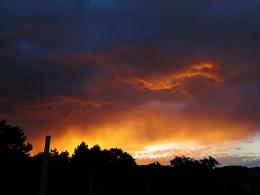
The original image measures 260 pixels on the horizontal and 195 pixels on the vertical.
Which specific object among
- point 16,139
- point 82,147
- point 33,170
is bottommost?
point 33,170

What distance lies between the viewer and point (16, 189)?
5559 centimetres

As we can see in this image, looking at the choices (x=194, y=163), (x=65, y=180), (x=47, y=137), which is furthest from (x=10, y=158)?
(x=194, y=163)

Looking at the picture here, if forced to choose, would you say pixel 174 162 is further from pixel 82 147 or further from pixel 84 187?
pixel 84 187

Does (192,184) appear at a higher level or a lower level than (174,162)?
lower

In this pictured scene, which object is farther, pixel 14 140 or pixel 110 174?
pixel 110 174

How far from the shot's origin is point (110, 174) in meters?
102

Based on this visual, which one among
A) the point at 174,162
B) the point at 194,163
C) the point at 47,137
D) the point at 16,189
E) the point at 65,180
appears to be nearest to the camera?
the point at 47,137

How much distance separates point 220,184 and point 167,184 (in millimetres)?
17470

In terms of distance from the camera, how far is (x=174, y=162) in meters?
129

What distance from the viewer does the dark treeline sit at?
69812 millimetres

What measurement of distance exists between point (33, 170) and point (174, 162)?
7295 cm

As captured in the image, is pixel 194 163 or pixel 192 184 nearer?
pixel 192 184

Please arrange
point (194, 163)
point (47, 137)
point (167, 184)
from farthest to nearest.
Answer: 1. point (194, 163)
2. point (167, 184)
3. point (47, 137)

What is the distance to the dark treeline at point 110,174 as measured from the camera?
69812 millimetres
